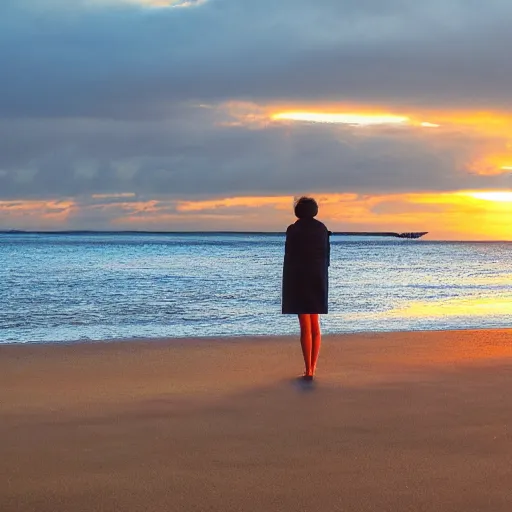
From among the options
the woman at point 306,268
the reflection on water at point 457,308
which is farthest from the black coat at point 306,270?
the reflection on water at point 457,308

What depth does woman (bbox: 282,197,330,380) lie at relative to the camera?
916cm

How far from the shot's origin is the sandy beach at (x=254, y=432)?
16.5 feet

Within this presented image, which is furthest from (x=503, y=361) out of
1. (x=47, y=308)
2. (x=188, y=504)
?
(x=47, y=308)

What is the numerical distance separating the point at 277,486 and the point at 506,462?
5.29 feet

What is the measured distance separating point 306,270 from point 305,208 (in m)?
0.68

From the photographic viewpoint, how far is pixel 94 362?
34.2ft

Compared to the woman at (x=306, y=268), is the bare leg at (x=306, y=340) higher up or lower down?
lower down

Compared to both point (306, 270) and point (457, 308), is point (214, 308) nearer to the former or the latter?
point (457, 308)

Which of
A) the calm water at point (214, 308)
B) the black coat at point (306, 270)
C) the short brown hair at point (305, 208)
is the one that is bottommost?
the calm water at point (214, 308)

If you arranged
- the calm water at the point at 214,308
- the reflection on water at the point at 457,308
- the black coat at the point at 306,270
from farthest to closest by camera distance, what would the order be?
1. the reflection on water at the point at 457,308
2. the calm water at the point at 214,308
3. the black coat at the point at 306,270

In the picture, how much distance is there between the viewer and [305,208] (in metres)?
9.25

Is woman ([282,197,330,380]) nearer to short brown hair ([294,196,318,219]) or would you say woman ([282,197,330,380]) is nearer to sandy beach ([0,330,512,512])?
short brown hair ([294,196,318,219])

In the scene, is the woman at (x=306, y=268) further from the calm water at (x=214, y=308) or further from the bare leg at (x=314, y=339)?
the calm water at (x=214, y=308)

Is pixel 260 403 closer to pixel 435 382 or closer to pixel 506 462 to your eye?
pixel 435 382
